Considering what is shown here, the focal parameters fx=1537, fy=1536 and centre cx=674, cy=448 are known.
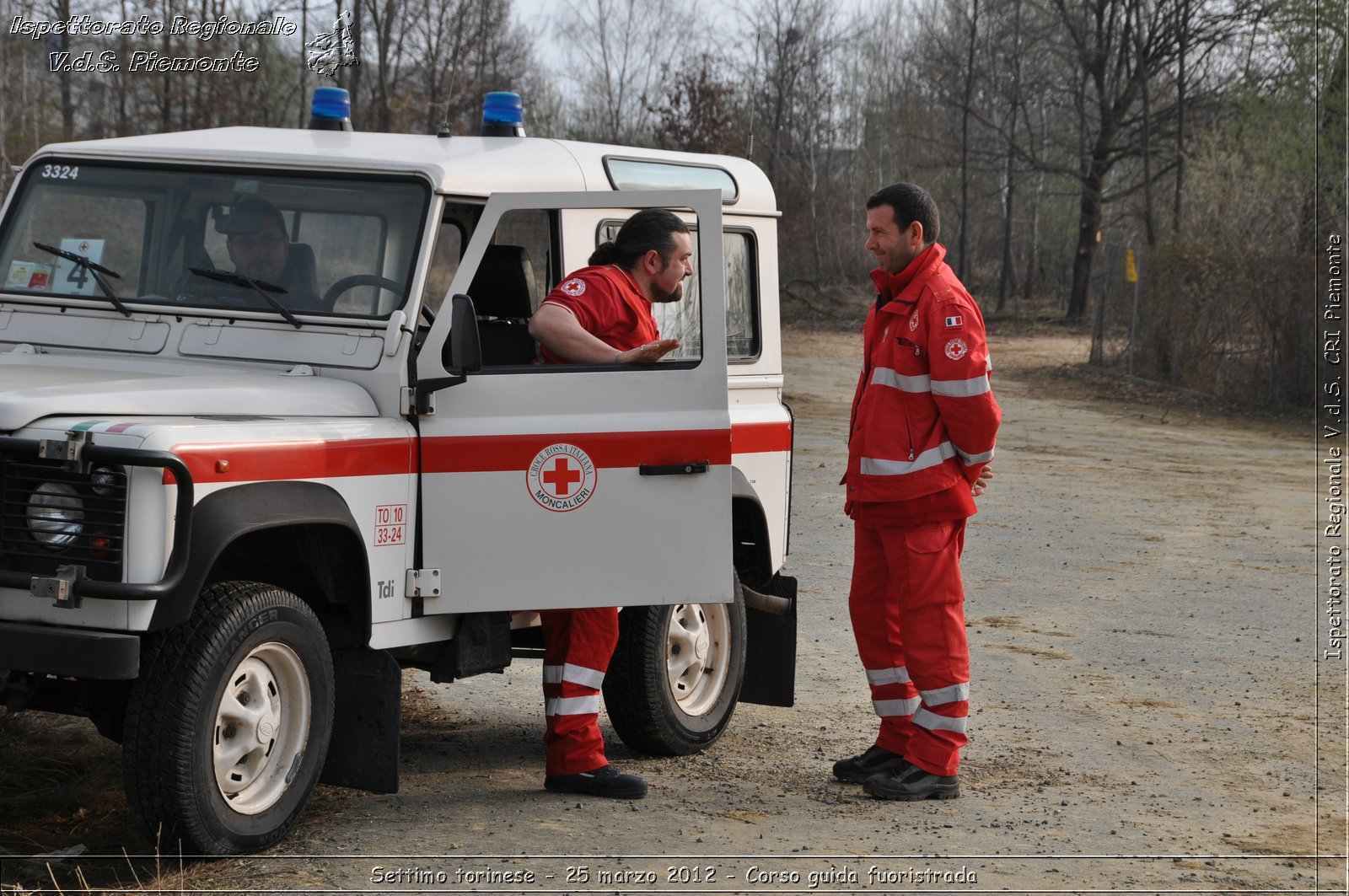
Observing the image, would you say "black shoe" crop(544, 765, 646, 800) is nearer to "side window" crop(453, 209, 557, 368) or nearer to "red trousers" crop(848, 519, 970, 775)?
"red trousers" crop(848, 519, 970, 775)

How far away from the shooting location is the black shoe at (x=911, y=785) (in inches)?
227

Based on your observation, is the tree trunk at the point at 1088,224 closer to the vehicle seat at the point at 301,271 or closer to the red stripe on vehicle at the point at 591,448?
the red stripe on vehicle at the point at 591,448

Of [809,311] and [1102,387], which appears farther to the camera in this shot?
[809,311]

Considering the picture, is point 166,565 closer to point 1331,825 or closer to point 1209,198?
point 1331,825

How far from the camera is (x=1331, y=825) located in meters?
5.68

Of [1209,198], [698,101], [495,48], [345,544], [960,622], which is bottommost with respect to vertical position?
[960,622]

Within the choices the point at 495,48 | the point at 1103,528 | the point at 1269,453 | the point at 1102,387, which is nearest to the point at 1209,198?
the point at 1102,387

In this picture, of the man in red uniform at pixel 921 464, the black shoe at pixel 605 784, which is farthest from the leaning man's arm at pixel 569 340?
the black shoe at pixel 605 784

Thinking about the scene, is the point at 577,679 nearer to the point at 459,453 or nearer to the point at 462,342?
the point at 459,453

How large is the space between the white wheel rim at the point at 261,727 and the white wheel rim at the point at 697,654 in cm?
184

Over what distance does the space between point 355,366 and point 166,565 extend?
114cm

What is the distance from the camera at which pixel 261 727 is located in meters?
4.64

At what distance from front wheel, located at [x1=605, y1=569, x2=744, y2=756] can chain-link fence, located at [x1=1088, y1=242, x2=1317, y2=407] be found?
56.2 ft

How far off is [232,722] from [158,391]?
3.30 feet
